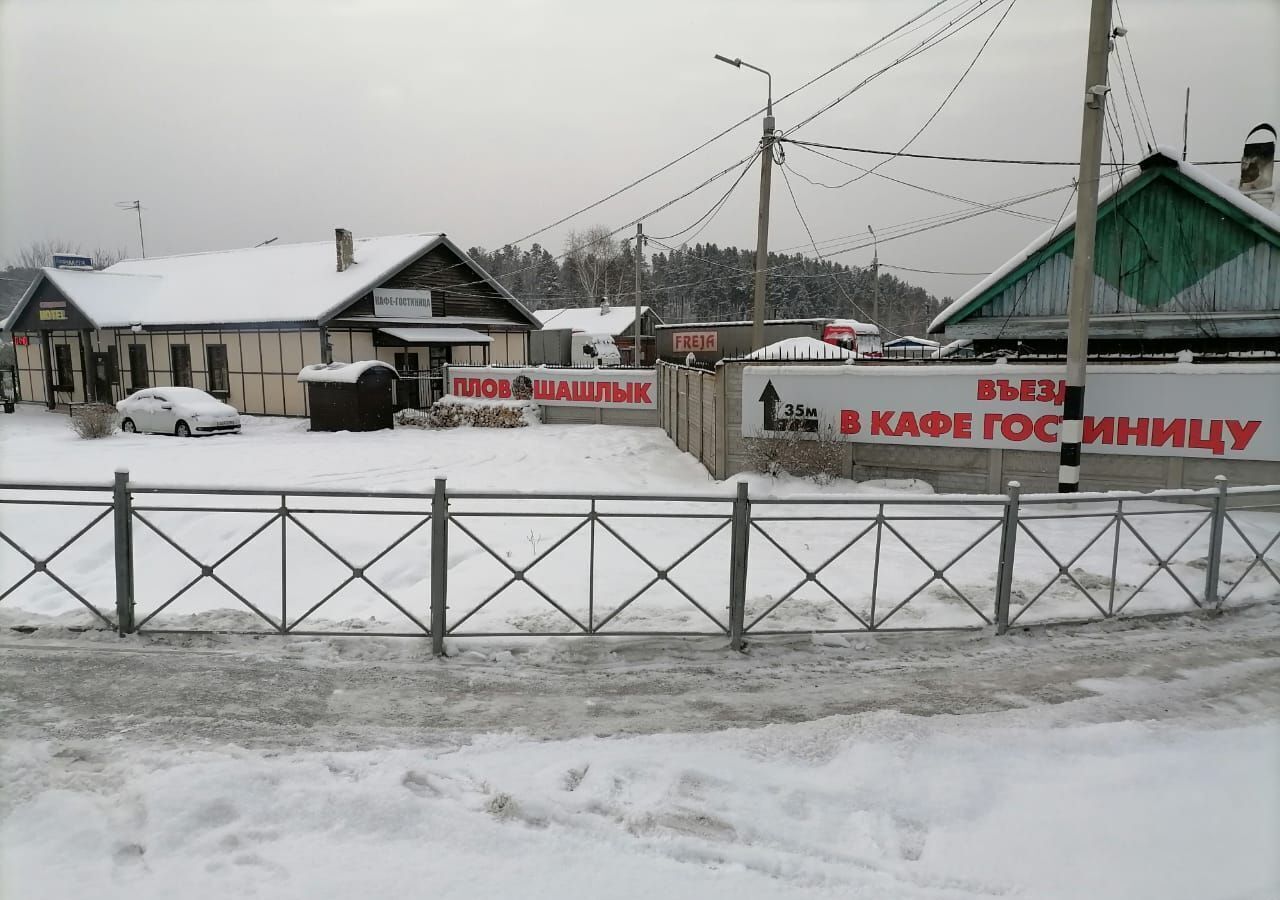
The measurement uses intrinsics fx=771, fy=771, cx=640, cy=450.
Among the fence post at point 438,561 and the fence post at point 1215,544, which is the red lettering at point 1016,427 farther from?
the fence post at point 438,561

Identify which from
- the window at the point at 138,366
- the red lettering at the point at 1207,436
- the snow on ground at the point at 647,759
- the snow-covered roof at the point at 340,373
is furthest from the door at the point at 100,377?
the red lettering at the point at 1207,436

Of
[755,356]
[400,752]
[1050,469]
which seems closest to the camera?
[400,752]

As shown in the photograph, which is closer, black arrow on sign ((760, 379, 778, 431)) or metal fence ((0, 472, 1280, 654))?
metal fence ((0, 472, 1280, 654))

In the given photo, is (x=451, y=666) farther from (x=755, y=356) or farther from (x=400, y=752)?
(x=755, y=356)

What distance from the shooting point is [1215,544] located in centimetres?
700

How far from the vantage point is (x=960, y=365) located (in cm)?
1188

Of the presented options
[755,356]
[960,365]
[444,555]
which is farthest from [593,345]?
[444,555]

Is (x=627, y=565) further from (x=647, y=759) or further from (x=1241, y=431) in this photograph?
(x=1241, y=431)

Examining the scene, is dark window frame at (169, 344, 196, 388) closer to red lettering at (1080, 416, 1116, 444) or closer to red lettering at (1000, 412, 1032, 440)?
red lettering at (1000, 412, 1032, 440)

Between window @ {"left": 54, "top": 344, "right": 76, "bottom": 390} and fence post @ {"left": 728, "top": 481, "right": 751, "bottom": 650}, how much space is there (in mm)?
34048

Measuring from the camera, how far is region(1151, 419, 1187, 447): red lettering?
10828 mm

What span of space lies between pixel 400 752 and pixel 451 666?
1.24 m

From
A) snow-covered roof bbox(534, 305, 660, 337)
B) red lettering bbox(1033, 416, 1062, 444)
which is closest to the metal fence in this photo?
red lettering bbox(1033, 416, 1062, 444)

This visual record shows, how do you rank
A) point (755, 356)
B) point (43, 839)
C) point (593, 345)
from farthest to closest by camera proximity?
1. point (593, 345)
2. point (755, 356)
3. point (43, 839)
